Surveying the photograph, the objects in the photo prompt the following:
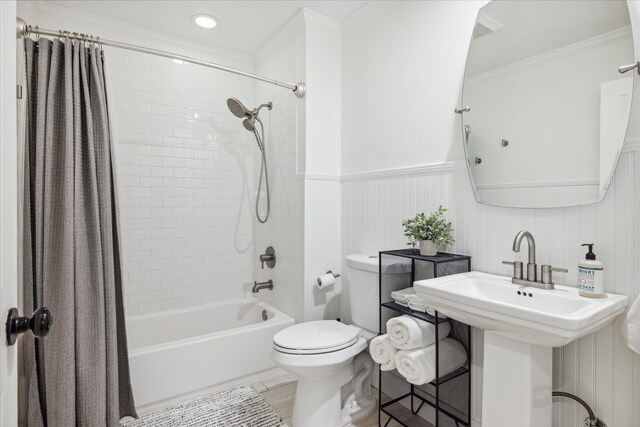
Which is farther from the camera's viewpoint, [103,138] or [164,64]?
[164,64]

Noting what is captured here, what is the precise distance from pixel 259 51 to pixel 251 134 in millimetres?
713

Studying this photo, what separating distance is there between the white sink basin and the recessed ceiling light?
91.1 inches

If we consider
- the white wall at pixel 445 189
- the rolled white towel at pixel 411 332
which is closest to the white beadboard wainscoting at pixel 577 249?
the white wall at pixel 445 189

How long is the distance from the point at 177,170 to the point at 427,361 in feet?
7.50

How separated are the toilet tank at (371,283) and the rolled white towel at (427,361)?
299 millimetres

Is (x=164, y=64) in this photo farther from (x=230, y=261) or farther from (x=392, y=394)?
(x=392, y=394)

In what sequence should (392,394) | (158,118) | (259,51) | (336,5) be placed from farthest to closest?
(259,51) → (158,118) → (336,5) → (392,394)

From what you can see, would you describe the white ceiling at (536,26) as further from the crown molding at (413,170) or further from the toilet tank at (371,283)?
the toilet tank at (371,283)

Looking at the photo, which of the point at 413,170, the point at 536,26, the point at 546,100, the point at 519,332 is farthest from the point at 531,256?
the point at 536,26

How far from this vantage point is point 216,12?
234 cm

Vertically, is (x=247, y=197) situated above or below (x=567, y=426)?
above

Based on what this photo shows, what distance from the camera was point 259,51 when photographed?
2.94 m

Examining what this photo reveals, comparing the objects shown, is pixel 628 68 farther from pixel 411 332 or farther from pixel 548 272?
pixel 411 332

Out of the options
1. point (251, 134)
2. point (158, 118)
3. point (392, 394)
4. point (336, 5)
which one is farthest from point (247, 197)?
point (392, 394)
